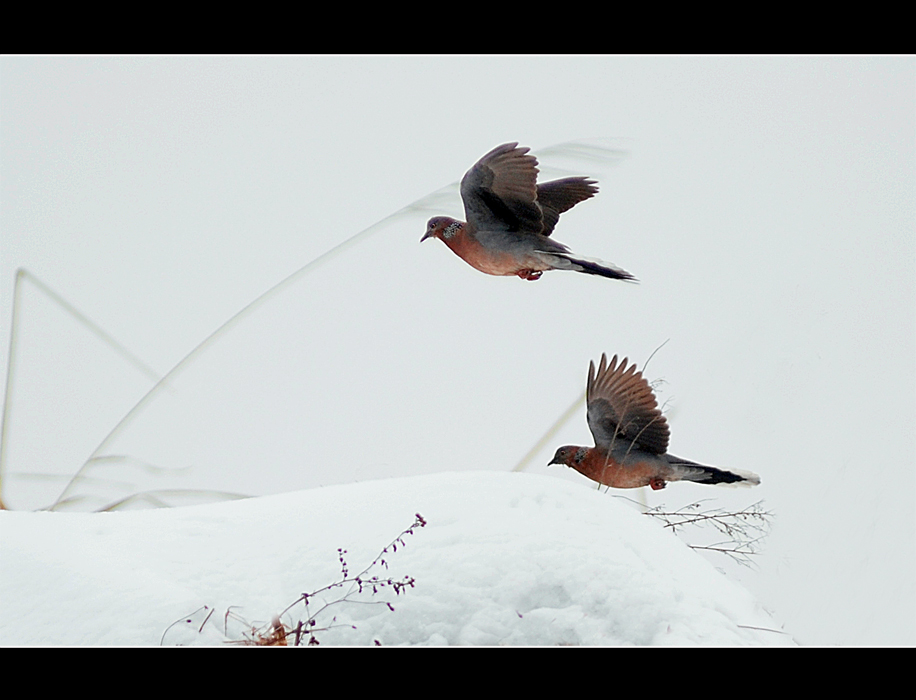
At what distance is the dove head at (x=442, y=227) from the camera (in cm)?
234

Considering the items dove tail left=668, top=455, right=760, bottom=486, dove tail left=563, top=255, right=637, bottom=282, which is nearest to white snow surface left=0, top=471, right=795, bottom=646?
dove tail left=563, top=255, right=637, bottom=282

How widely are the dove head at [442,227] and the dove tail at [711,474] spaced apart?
2.67 feet

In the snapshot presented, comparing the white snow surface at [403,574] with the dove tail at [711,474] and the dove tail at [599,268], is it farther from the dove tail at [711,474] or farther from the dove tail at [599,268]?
the dove tail at [711,474]

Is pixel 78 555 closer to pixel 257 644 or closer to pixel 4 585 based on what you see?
pixel 4 585

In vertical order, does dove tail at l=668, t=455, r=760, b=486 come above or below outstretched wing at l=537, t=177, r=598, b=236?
below

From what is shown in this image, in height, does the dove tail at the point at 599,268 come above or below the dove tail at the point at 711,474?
above

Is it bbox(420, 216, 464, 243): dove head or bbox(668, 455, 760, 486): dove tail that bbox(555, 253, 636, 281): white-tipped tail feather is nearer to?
bbox(420, 216, 464, 243): dove head

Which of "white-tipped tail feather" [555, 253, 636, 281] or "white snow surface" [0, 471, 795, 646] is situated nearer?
"white snow surface" [0, 471, 795, 646]

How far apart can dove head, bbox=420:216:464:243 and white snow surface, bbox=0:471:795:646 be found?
35.6 inches

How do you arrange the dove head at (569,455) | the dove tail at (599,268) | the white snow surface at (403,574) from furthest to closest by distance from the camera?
the dove head at (569,455)
the dove tail at (599,268)
the white snow surface at (403,574)

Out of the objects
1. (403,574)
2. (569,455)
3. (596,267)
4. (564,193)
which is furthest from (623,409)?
(403,574)

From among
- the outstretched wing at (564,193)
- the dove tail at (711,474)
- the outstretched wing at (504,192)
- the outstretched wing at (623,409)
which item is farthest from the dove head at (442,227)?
the dove tail at (711,474)

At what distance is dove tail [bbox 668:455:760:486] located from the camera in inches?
90.4

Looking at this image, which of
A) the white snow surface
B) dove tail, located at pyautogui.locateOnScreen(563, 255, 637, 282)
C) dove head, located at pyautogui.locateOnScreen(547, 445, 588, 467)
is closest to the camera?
the white snow surface
